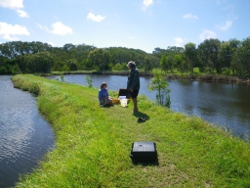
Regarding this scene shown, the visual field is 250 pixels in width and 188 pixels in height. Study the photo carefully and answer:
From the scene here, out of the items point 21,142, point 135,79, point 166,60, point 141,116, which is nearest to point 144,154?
point 141,116

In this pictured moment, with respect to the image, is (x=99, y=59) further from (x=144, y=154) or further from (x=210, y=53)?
(x=144, y=154)

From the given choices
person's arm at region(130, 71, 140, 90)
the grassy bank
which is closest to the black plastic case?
the grassy bank

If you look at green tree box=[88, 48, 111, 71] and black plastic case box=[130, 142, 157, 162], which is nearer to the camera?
black plastic case box=[130, 142, 157, 162]

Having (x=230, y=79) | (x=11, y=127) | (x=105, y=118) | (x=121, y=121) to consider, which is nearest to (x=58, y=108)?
(x=11, y=127)

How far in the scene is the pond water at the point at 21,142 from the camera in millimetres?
6950

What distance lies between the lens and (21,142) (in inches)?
359

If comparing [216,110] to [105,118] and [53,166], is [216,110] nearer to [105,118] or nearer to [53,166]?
[105,118]

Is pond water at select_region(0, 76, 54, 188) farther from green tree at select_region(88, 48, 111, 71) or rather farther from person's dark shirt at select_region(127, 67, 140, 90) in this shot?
green tree at select_region(88, 48, 111, 71)

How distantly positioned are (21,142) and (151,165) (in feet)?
21.9

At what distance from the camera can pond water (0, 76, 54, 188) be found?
22.8 ft

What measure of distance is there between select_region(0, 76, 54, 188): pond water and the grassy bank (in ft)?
2.99

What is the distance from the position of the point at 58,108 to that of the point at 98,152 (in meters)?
7.57

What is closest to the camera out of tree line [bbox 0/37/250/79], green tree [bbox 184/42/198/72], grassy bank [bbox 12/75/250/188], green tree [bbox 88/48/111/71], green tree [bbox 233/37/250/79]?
grassy bank [bbox 12/75/250/188]

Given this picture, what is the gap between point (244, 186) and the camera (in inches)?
159
